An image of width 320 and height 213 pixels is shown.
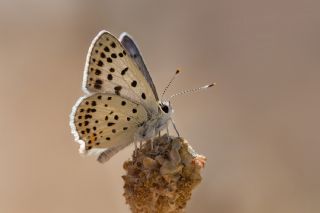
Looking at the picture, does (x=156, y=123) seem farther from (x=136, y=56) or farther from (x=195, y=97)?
(x=195, y=97)

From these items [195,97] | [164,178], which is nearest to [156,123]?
[164,178]

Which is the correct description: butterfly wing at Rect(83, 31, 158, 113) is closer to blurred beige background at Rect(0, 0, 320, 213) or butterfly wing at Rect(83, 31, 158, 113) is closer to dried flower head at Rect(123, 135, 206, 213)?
dried flower head at Rect(123, 135, 206, 213)

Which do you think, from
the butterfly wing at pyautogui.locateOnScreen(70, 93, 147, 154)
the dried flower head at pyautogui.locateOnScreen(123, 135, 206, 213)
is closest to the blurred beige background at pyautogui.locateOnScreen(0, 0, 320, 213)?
the butterfly wing at pyautogui.locateOnScreen(70, 93, 147, 154)

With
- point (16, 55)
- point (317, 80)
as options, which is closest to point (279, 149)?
point (317, 80)

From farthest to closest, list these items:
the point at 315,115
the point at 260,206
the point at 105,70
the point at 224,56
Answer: the point at 224,56 < the point at 315,115 < the point at 260,206 < the point at 105,70

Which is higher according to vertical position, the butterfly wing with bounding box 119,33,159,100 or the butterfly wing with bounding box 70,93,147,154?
the butterfly wing with bounding box 119,33,159,100

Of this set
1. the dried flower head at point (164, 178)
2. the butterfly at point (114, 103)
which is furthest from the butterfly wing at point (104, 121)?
the dried flower head at point (164, 178)

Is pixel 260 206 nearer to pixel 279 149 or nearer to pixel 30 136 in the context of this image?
pixel 279 149
